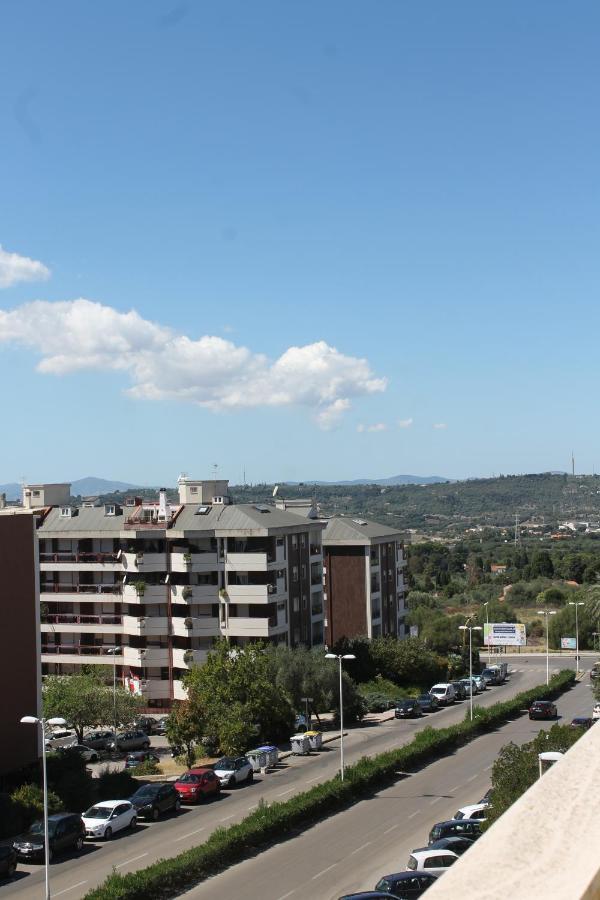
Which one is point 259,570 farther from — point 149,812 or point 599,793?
point 599,793

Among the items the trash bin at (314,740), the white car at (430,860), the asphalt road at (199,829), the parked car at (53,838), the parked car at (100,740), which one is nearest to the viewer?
the white car at (430,860)

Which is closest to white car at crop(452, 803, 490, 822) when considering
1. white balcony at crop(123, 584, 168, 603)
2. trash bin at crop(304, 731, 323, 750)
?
trash bin at crop(304, 731, 323, 750)

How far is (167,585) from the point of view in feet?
213

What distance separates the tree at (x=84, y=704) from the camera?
52438mm

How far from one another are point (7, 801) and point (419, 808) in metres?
15.0

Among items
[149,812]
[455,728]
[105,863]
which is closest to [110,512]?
[455,728]

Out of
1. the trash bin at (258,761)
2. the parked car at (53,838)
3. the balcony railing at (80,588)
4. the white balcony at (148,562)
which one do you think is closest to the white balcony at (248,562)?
the white balcony at (148,562)

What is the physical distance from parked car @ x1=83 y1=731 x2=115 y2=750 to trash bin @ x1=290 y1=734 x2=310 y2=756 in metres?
10.9

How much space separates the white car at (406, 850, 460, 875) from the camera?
88.3 ft

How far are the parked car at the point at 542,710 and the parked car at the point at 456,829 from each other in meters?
28.7

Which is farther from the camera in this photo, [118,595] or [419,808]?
[118,595]

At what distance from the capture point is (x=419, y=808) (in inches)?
1452

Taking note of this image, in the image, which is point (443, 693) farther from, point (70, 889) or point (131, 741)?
point (70, 889)

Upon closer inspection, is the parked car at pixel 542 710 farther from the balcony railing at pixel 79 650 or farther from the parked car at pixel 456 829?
the parked car at pixel 456 829
